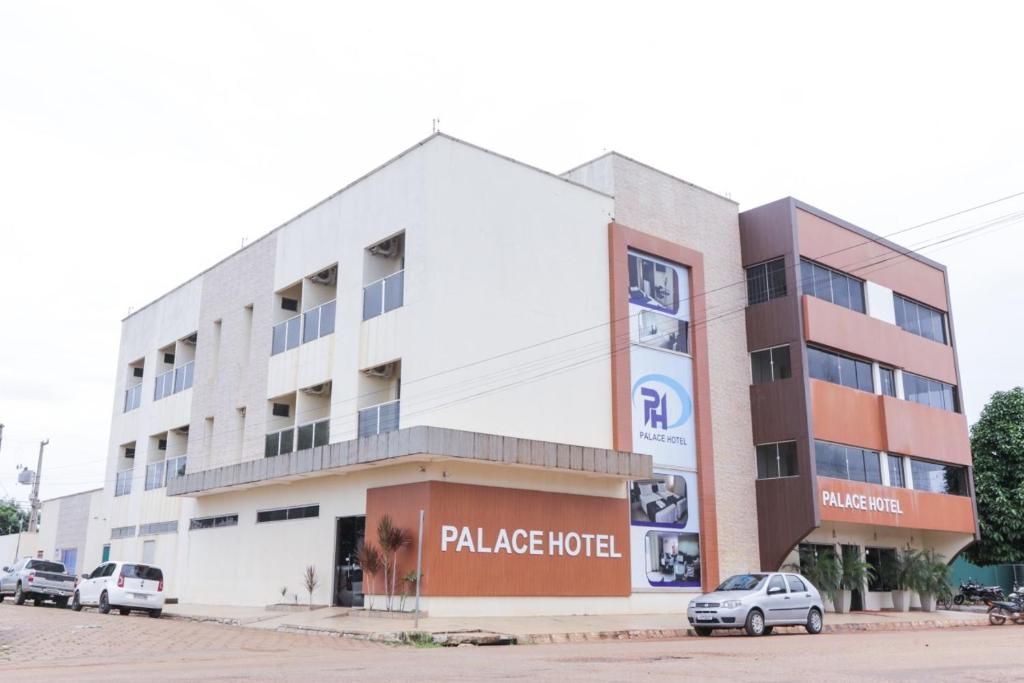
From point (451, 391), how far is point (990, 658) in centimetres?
1342

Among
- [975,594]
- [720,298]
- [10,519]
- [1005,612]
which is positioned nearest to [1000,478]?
[975,594]

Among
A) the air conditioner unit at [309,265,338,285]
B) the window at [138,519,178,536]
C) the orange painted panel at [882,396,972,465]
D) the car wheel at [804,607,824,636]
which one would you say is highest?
the air conditioner unit at [309,265,338,285]

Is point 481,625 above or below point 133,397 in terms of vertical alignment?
below

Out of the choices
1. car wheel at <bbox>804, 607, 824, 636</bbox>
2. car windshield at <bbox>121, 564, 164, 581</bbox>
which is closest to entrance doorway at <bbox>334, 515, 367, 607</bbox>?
car windshield at <bbox>121, 564, 164, 581</bbox>

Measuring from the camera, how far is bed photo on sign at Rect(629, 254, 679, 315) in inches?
1152

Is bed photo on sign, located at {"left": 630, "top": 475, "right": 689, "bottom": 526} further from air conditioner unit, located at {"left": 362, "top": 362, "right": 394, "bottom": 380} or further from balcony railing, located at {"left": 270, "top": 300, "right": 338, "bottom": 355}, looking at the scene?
balcony railing, located at {"left": 270, "top": 300, "right": 338, "bottom": 355}

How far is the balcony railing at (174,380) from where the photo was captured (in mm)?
36594

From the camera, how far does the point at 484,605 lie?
22953mm

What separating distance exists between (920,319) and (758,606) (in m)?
20.5

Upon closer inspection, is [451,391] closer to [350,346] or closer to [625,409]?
[350,346]

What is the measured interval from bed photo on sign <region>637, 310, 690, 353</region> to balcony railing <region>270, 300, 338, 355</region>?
9600 millimetres

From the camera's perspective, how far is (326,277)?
98.6ft

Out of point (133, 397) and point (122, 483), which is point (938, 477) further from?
point (133, 397)

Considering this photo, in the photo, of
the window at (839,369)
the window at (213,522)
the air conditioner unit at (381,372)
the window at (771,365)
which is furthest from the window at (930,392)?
the window at (213,522)
